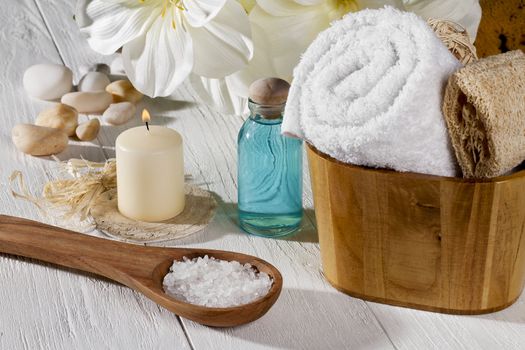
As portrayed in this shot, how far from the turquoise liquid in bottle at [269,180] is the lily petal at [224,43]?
3.5 inches

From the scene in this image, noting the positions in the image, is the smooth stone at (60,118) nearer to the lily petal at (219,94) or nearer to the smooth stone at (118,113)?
the smooth stone at (118,113)

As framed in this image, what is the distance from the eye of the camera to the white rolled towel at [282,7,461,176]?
80 cm

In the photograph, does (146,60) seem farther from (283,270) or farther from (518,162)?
(518,162)

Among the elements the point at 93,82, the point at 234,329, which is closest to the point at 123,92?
the point at 93,82

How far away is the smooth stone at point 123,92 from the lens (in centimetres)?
131

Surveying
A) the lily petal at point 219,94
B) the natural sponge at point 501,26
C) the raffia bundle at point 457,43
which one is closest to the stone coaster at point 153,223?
the lily petal at point 219,94

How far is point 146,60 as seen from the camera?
3.55 feet

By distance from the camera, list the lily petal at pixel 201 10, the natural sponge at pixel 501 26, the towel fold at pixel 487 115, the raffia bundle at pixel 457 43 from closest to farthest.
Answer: the towel fold at pixel 487 115 < the raffia bundle at pixel 457 43 < the lily petal at pixel 201 10 < the natural sponge at pixel 501 26

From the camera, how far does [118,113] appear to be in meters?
1.25

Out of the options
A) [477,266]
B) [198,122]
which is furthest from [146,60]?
[477,266]

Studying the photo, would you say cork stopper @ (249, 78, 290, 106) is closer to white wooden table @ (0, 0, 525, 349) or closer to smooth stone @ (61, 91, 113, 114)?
white wooden table @ (0, 0, 525, 349)

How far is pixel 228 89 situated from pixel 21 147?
0.26 metres

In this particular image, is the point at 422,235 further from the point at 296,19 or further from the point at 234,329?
the point at 296,19

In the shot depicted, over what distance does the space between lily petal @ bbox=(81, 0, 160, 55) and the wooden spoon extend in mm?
236
